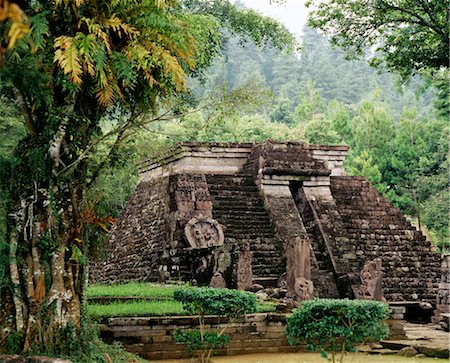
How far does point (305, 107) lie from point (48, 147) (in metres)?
34.5

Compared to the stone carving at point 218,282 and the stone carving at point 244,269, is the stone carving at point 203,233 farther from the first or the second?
the stone carving at point 244,269

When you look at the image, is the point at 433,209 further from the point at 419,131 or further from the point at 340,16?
the point at 340,16

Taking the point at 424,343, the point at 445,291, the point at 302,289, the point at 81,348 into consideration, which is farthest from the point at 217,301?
the point at 445,291

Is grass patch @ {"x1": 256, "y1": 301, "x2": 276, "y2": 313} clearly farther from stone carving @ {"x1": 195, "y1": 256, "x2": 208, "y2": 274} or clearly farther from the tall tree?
the tall tree

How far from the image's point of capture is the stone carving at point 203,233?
16.3 meters

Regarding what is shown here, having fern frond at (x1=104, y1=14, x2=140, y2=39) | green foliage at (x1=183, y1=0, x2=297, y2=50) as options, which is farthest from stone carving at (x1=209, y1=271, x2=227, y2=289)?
green foliage at (x1=183, y1=0, x2=297, y2=50)

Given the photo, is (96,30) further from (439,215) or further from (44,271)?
(439,215)

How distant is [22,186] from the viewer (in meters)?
7.99

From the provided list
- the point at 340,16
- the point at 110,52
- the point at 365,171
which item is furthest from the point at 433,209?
the point at 110,52

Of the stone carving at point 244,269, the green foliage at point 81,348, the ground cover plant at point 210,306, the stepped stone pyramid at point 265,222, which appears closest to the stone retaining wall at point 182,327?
the ground cover plant at point 210,306

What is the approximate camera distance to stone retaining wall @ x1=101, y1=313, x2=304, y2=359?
1000 cm

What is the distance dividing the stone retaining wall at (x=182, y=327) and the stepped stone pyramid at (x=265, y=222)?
14.2 feet

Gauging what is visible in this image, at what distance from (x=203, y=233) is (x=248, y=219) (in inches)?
69.2

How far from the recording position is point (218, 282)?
1396 cm
